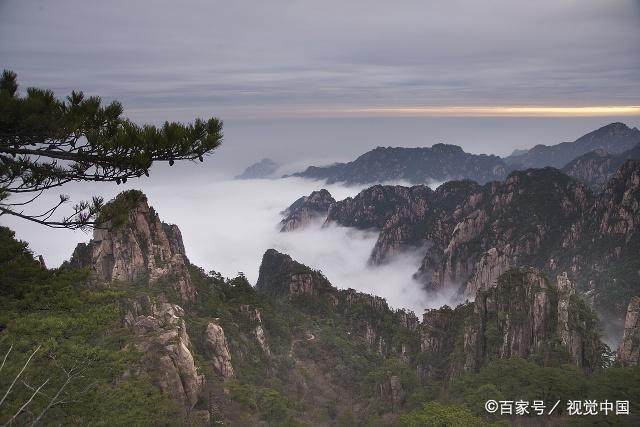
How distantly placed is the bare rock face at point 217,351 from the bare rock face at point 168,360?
7.12m

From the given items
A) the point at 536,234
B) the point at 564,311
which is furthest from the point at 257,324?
the point at 536,234

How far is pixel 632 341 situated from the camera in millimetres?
57281

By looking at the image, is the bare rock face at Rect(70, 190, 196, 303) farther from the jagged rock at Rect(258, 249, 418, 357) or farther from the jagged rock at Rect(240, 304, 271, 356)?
the jagged rock at Rect(258, 249, 418, 357)

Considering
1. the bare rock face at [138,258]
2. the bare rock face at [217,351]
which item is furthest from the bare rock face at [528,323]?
the bare rock face at [138,258]

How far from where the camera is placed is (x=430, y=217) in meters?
193

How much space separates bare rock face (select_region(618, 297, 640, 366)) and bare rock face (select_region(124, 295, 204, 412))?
54.0 m

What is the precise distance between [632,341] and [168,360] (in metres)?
58.6

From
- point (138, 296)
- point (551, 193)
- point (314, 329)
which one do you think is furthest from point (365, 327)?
point (551, 193)

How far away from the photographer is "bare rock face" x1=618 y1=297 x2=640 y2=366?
184ft

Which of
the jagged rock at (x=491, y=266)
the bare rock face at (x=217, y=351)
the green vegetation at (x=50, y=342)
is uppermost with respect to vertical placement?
the jagged rock at (x=491, y=266)

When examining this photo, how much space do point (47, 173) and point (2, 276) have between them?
160 inches

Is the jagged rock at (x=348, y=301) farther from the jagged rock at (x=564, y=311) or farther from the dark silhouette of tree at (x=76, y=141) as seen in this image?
the dark silhouette of tree at (x=76, y=141)

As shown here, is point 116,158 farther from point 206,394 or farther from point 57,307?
point 206,394

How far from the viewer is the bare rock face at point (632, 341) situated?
184ft
